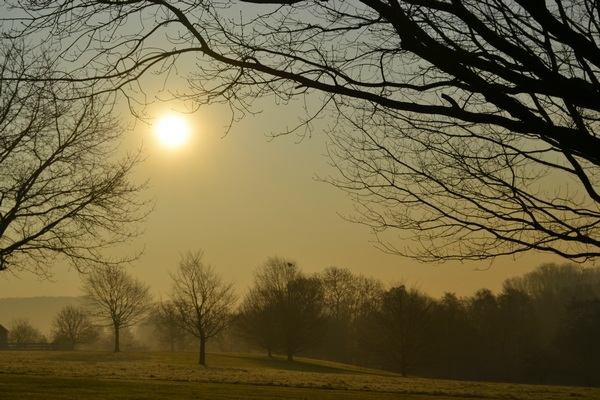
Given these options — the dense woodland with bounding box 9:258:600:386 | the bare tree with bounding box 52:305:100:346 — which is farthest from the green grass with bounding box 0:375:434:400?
the bare tree with bounding box 52:305:100:346

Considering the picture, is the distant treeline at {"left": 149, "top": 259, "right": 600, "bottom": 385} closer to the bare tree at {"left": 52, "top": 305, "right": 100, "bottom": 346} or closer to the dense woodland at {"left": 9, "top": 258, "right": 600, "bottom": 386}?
the dense woodland at {"left": 9, "top": 258, "right": 600, "bottom": 386}

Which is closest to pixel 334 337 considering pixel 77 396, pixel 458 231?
pixel 77 396

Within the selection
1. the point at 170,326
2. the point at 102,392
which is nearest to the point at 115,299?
the point at 170,326

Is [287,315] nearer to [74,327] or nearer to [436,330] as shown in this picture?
[436,330]

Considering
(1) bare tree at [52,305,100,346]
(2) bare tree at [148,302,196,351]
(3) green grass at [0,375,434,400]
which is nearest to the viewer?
(3) green grass at [0,375,434,400]

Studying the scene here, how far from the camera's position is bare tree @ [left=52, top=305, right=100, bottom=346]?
89.0m

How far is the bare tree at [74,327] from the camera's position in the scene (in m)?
89.0

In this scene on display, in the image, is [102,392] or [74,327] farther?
[74,327]

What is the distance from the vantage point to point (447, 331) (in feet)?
230

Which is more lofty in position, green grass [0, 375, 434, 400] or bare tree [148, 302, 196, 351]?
bare tree [148, 302, 196, 351]

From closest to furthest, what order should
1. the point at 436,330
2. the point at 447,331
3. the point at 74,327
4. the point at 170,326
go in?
the point at 436,330 < the point at 447,331 < the point at 170,326 < the point at 74,327

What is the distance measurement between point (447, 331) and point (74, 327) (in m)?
47.0

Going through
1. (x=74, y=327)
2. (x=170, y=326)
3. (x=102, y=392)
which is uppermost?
(x=74, y=327)

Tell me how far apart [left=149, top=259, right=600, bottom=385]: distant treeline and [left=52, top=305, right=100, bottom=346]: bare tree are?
65.8 feet
